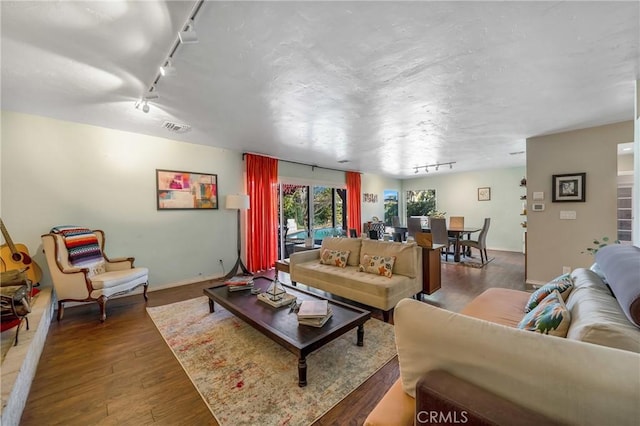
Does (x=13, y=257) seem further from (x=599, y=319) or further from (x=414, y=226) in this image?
(x=414, y=226)

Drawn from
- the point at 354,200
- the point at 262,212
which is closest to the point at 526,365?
the point at 262,212

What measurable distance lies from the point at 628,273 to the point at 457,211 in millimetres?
7438

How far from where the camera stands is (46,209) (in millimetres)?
3146

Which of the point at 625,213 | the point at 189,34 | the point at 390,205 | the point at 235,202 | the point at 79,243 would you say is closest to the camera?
the point at 189,34

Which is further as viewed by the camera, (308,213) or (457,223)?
(308,213)

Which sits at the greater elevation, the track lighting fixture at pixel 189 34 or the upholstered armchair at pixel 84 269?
the track lighting fixture at pixel 189 34

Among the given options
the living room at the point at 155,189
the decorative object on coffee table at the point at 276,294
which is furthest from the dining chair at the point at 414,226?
the decorative object on coffee table at the point at 276,294

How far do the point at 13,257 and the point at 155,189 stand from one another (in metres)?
1.68

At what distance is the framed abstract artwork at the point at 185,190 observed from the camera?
4011 millimetres

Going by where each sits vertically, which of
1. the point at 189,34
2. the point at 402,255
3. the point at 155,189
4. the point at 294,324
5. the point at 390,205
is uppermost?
the point at 189,34

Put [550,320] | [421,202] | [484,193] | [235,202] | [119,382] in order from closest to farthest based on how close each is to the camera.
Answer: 1. [550,320]
2. [119,382]
3. [235,202]
4. [484,193]
5. [421,202]

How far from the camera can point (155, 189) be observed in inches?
156

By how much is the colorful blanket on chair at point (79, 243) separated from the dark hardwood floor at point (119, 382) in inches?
28.0

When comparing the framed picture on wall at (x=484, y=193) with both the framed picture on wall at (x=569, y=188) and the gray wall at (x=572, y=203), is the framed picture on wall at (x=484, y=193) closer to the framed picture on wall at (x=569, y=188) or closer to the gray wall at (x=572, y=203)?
the gray wall at (x=572, y=203)
